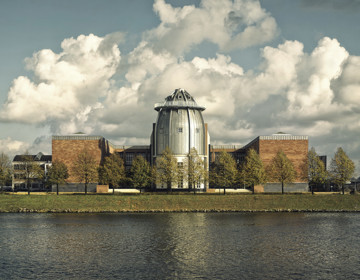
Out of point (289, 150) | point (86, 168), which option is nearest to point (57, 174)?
point (86, 168)

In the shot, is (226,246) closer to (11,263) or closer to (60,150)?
(11,263)

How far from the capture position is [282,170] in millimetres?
107562

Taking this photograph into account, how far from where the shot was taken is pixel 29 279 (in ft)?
97.6

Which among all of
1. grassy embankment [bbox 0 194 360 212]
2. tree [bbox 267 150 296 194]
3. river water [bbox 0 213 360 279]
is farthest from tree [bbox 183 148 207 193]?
river water [bbox 0 213 360 279]

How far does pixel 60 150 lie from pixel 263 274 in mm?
97853

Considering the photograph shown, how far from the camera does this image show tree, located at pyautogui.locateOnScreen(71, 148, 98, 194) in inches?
4363

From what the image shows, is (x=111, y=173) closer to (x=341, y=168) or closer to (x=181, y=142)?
(x=181, y=142)

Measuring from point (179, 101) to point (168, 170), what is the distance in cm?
2225

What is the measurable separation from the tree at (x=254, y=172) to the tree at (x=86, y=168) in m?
36.8

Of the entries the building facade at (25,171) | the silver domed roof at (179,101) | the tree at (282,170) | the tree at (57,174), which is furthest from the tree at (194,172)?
the building facade at (25,171)

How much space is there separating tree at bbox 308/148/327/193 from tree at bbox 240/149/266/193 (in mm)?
12895

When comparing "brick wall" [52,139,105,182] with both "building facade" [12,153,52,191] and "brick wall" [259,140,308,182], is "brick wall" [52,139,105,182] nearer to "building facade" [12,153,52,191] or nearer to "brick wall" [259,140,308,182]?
"building facade" [12,153,52,191]

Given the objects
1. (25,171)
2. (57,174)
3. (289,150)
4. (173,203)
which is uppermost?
(289,150)

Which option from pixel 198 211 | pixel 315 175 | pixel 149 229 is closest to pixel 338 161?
pixel 315 175
